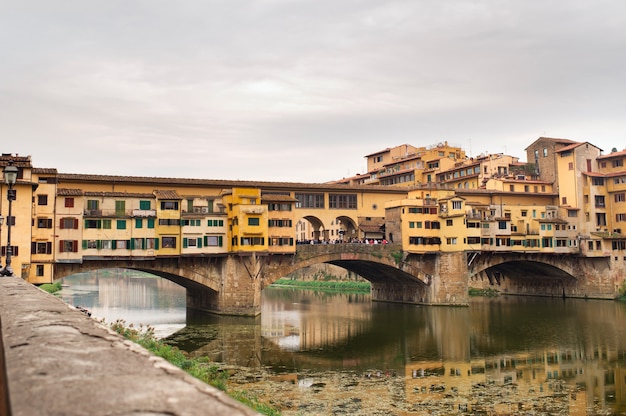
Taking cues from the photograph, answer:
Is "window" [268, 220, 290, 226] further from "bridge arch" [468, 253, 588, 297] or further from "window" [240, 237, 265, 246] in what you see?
"bridge arch" [468, 253, 588, 297]

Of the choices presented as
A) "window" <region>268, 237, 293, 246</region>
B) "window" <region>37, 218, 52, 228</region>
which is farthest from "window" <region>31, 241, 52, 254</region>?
"window" <region>268, 237, 293, 246</region>

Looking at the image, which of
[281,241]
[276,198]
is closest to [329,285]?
[281,241]

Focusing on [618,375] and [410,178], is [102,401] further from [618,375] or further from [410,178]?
[410,178]

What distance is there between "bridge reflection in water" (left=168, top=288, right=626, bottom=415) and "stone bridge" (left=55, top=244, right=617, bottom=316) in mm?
2566

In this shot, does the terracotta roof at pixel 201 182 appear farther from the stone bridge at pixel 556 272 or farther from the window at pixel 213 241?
the stone bridge at pixel 556 272

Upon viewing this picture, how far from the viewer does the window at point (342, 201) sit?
55594 millimetres

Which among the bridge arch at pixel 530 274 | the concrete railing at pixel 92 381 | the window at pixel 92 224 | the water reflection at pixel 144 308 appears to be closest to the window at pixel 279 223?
the water reflection at pixel 144 308

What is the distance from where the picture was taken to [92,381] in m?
4.29

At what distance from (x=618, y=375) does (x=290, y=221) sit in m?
28.4

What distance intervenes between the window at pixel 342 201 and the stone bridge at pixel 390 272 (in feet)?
18.0

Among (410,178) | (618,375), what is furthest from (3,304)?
(410,178)

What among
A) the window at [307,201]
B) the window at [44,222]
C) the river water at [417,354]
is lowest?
the river water at [417,354]

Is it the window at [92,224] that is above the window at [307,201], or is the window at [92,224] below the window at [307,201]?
below

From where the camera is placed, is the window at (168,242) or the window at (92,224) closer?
the window at (92,224)
